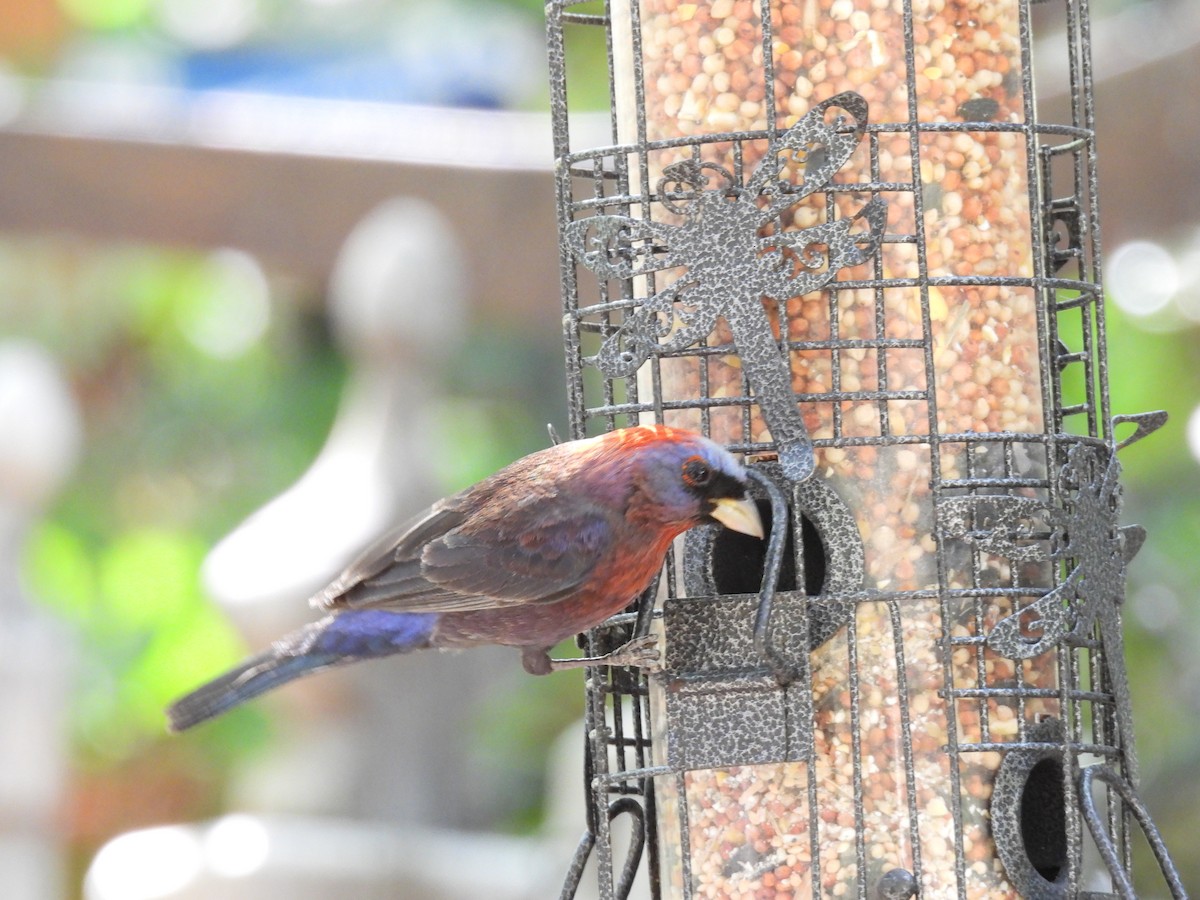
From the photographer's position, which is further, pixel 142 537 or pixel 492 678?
pixel 142 537

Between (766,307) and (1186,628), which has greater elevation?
(766,307)

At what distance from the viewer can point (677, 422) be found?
4.70 meters

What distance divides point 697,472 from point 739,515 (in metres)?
0.15

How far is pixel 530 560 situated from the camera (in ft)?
15.2

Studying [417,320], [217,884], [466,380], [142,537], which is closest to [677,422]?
[417,320]

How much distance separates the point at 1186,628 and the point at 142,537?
6771 millimetres

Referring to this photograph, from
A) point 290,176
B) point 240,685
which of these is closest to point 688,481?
point 240,685

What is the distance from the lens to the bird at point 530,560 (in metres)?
4.38

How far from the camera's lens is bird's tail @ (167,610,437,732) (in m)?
4.96

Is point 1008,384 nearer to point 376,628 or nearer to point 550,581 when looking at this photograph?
point 550,581

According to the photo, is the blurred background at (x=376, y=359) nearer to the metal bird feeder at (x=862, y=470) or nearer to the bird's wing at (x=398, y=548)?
the bird's wing at (x=398, y=548)

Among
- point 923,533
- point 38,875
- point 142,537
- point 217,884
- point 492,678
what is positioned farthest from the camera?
point 142,537

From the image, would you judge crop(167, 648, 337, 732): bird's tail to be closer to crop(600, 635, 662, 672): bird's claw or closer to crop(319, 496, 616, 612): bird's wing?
crop(319, 496, 616, 612): bird's wing

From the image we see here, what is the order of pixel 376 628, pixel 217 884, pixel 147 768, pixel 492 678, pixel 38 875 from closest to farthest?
pixel 376 628, pixel 217 884, pixel 38 875, pixel 492 678, pixel 147 768
